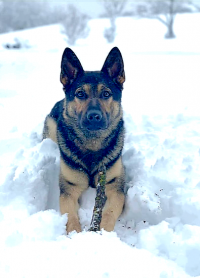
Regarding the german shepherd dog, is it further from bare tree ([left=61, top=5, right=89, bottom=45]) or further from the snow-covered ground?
bare tree ([left=61, top=5, right=89, bottom=45])

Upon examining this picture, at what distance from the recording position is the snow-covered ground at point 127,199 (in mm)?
1845

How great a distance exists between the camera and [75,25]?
23953mm

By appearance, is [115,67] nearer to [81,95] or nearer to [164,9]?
[81,95]

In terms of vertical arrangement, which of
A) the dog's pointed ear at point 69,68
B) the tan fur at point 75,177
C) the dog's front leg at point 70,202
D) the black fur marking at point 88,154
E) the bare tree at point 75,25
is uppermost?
→ the bare tree at point 75,25

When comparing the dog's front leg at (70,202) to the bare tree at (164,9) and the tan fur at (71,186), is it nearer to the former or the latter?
the tan fur at (71,186)

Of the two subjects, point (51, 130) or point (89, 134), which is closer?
point (89, 134)

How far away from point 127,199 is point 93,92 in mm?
1218

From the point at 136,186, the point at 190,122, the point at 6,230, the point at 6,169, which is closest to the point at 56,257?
the point at 6,230

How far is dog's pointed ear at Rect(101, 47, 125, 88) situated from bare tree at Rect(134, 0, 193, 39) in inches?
885

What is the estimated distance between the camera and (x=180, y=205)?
281 centimetres

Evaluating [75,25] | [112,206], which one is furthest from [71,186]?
[75,25]

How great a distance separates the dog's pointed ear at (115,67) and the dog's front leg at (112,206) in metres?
1.25

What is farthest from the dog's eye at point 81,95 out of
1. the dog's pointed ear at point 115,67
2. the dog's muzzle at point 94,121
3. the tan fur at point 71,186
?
the tan fur at point 71,186

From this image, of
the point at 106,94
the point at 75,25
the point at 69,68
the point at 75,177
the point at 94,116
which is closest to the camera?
the point at 94,116
